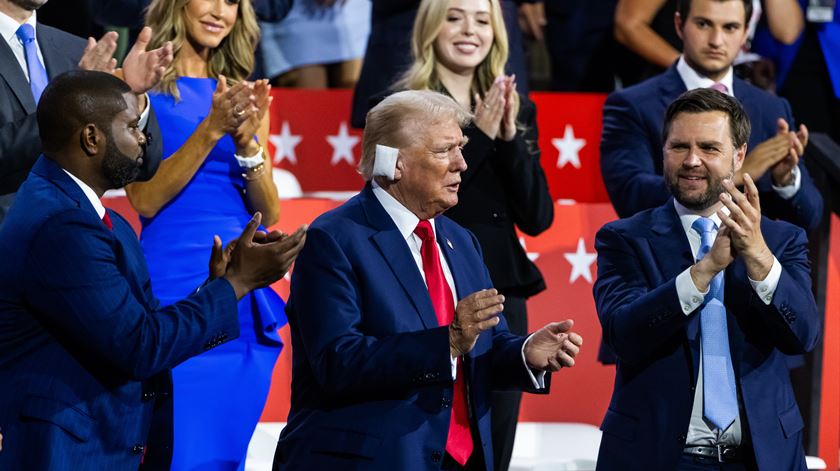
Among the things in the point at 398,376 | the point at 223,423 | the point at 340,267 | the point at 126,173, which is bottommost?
the point at 223,423

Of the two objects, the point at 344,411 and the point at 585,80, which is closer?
the point at 344,411

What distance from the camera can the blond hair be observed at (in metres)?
3.72

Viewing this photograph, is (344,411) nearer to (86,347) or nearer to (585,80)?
(86,347)

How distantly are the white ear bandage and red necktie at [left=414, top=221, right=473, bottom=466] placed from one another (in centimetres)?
16

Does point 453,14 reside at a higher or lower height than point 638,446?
higher

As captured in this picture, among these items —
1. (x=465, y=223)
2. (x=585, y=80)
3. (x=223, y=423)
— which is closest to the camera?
(x=223, y=423)

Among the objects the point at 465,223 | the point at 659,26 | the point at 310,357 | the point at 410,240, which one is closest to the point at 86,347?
the point at 310,357

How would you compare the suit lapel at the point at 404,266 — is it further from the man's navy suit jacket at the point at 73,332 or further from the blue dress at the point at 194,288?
the blue dress at the point at 194,288

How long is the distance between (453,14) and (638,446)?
1.90m

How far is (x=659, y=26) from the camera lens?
6609 millimetres

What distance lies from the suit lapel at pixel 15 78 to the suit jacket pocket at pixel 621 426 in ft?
6.01

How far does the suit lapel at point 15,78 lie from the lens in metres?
4.09

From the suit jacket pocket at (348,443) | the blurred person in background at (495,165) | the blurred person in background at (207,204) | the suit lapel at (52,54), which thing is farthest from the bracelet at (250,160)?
the suit jacket pocket at (348,443)

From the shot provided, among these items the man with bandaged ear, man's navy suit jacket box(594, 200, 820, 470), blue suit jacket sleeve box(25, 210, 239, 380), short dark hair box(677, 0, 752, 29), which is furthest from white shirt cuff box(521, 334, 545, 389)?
short dark hair box(677, 0, 752, 29)
